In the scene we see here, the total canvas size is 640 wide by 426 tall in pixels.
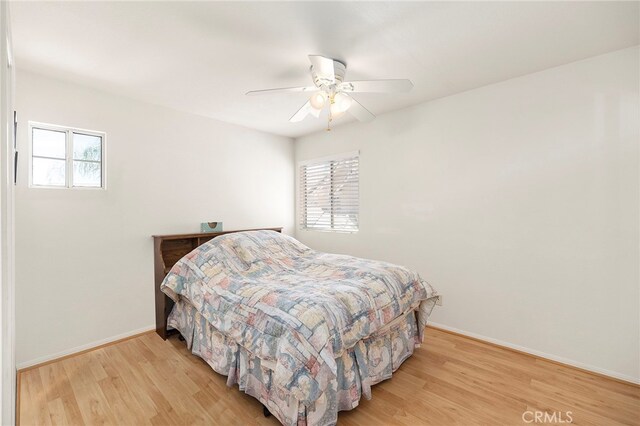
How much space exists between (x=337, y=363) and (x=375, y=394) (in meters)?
0.51

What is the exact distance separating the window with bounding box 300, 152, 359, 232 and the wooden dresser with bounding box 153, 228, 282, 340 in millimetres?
1590

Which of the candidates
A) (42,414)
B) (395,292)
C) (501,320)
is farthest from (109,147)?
(501,320)

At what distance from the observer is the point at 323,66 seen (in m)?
1.95

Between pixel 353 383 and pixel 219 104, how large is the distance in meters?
2.96

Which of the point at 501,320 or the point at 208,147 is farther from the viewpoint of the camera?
the point at 208,147

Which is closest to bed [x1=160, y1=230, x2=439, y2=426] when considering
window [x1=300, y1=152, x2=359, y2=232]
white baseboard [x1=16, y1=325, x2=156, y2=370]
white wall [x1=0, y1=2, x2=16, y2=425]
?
white baseboard [x1=16, y1=325, x2=156, y2=370]

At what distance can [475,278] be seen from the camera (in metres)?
2.96

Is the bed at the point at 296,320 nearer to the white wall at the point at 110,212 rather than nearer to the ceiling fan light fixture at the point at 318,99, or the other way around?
the white wall at the point at 110,212

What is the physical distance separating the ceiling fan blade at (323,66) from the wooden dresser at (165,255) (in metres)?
2.23

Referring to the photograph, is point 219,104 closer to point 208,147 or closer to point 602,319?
point 208,147

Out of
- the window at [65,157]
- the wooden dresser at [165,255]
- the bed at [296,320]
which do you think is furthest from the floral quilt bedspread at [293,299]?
the window at [65,157]

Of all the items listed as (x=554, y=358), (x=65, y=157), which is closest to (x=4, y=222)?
(x=65, y=157)

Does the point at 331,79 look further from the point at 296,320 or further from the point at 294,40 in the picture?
the point at 296,320

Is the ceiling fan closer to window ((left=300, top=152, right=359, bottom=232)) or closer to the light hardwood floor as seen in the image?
window ((left=300, top=152, right=359, bottom=232))
